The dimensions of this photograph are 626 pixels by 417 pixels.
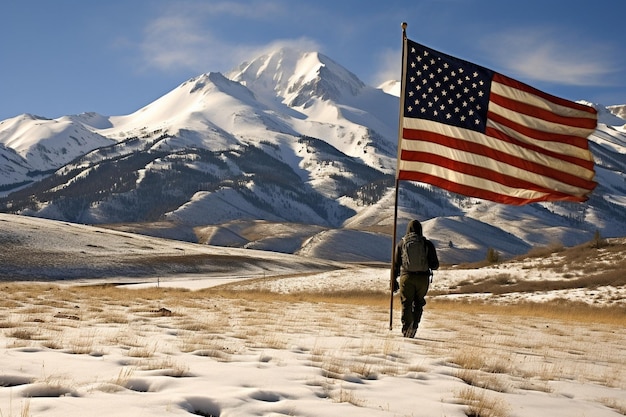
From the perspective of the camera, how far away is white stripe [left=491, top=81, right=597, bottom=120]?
1488 cm

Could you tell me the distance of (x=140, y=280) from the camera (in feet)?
230

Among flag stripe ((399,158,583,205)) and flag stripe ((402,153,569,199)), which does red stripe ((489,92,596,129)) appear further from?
flag stripe ((399,158,583,205))

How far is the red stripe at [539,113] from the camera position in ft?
48.8

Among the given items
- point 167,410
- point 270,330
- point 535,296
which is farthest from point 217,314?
point 535,296

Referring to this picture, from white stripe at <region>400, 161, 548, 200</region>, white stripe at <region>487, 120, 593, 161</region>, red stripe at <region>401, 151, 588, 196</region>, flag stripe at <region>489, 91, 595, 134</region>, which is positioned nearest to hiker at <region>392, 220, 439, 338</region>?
white stripe at <region>400, 161, 548, 200</region>

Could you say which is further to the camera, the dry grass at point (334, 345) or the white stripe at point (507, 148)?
the white stripe at point (507, 148)

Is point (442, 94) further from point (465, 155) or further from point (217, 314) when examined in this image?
point (217, 314)

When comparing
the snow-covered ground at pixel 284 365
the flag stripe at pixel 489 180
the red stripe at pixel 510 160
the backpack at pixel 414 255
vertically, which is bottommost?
the snow-covered ground at pixel 284 365

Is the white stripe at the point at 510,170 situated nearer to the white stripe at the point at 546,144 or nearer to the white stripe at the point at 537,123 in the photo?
the white stripe at the point at 546,144

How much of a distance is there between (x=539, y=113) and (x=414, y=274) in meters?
5.24

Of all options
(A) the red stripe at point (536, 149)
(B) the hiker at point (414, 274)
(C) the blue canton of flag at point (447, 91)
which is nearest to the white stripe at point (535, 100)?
(C) the blue canton of flag at point (447, 91)

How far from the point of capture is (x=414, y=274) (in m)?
13.7

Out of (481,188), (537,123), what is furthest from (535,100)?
(481,188)

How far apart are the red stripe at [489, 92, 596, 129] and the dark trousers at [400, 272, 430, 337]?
4806 mm
